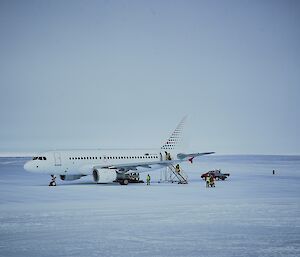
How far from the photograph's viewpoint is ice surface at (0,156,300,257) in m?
21.2

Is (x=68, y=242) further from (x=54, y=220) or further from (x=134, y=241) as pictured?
(x=54, y=220)

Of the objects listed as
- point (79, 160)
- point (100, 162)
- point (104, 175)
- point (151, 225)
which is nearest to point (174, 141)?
point (100, 162)

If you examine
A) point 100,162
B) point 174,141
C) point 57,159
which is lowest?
point 100,162

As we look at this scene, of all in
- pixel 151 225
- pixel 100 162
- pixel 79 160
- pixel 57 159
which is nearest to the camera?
pixel 151 225

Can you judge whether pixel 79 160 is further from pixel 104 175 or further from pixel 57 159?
pixel 104 175

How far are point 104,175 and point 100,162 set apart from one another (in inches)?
133

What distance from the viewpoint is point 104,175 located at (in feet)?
188

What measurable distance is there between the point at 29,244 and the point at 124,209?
12800 millimetres

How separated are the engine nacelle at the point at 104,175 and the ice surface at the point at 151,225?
1241cm

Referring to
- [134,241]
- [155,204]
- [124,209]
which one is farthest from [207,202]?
[134,241]

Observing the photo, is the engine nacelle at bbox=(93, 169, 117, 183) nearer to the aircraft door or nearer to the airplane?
the airplane

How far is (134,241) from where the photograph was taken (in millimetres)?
22797

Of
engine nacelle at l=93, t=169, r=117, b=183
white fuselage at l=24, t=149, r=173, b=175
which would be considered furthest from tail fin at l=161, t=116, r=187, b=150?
engine nacelle at l=93, t=169, r=117, b=183

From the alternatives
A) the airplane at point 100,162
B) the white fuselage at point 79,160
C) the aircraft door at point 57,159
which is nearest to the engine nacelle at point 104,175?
the airplane at point 100,162
